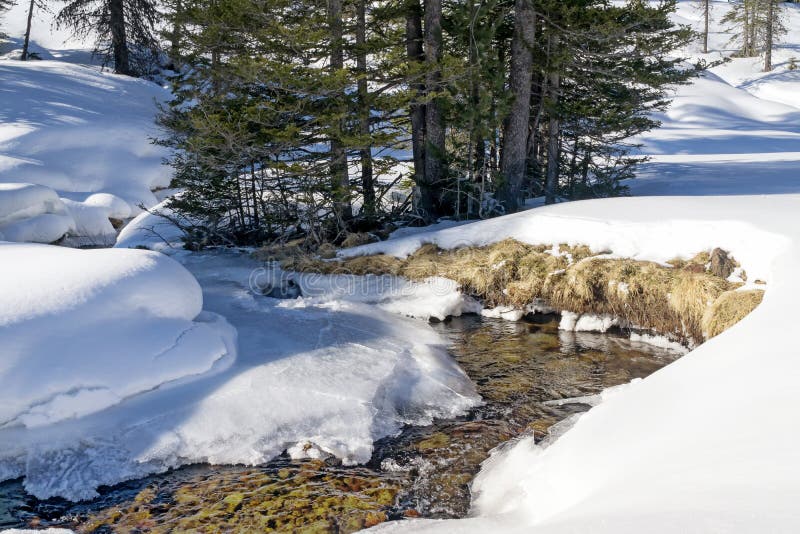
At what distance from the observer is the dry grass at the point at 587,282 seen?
634cm

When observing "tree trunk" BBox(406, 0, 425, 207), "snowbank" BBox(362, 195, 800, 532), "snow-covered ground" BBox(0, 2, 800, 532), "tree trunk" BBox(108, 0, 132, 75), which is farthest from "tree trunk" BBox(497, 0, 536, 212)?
"tree trunk" BBox(108, 0, 132, 75)

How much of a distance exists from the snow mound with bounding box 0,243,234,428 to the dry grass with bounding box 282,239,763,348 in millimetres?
3532

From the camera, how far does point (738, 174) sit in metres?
13.3

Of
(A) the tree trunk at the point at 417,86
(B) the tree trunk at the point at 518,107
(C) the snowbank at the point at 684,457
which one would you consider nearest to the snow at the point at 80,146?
(A) the tree trunk at the point at 417,86

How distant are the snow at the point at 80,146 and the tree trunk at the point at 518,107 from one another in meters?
8.84

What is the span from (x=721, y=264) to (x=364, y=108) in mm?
6541

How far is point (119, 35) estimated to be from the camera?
906 inches

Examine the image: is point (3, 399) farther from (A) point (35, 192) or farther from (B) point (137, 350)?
(A) point (35, 192)

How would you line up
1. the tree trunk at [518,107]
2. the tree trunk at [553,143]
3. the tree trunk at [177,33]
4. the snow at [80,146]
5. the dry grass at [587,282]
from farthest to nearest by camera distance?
1. the snow at [80,146]
2. the tree trunk at [553,143]
3. the tree trunk at [518,107]
4. the tree trunk at [177,33]
5. the dry grass at [587,282]

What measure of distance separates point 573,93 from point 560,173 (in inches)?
76.8

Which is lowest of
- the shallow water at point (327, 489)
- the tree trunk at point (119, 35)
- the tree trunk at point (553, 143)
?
the shallow water at point (327, 489)

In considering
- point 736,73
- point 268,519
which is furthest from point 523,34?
point 736,73

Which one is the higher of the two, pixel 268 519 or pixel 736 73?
pixel 736 73

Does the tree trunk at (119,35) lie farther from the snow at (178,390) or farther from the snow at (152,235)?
the snow at (178,390)
